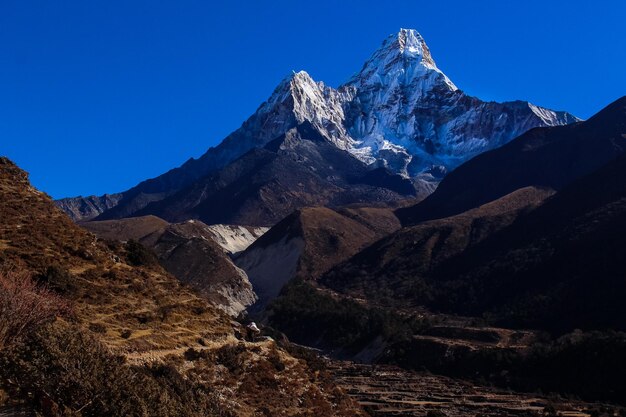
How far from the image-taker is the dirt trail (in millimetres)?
63031

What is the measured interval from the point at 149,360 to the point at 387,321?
293ft

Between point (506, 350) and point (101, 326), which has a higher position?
point (506, 350)

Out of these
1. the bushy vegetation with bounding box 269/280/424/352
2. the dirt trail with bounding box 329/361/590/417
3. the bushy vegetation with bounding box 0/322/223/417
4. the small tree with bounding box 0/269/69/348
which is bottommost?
the bushy vegetation with bounding box 0/322/223/417

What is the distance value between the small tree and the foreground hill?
0.16 metres

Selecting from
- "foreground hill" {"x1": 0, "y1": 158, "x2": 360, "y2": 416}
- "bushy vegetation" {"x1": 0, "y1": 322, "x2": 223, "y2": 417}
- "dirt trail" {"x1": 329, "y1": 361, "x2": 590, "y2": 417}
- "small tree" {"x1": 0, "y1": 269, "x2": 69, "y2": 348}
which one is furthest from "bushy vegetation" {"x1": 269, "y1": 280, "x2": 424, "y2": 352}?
"bushy vegetation" {"x1": 0, "y1": 322, "x2": 223, "y2": 417}

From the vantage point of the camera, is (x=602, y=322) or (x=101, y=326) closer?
(x=101, y=326)

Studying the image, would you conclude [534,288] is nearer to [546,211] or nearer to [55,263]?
[546,211]

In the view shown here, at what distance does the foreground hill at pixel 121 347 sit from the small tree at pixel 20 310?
0.16 meters

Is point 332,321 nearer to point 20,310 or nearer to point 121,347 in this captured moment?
point 121,347

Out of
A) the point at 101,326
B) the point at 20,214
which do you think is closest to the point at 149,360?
the point at 101,326

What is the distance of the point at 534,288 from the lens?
126 metres

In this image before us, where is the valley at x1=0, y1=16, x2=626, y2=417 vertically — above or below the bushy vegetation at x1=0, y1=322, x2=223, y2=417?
above

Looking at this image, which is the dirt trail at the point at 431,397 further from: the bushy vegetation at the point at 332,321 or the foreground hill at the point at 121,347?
the bushy vegetation at the point at 332,321

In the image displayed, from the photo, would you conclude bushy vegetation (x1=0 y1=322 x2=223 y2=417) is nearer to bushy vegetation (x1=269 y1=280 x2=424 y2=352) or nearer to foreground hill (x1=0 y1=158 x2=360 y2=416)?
foreground hill (x1=0 y1=158 x2=360 y2=416)
